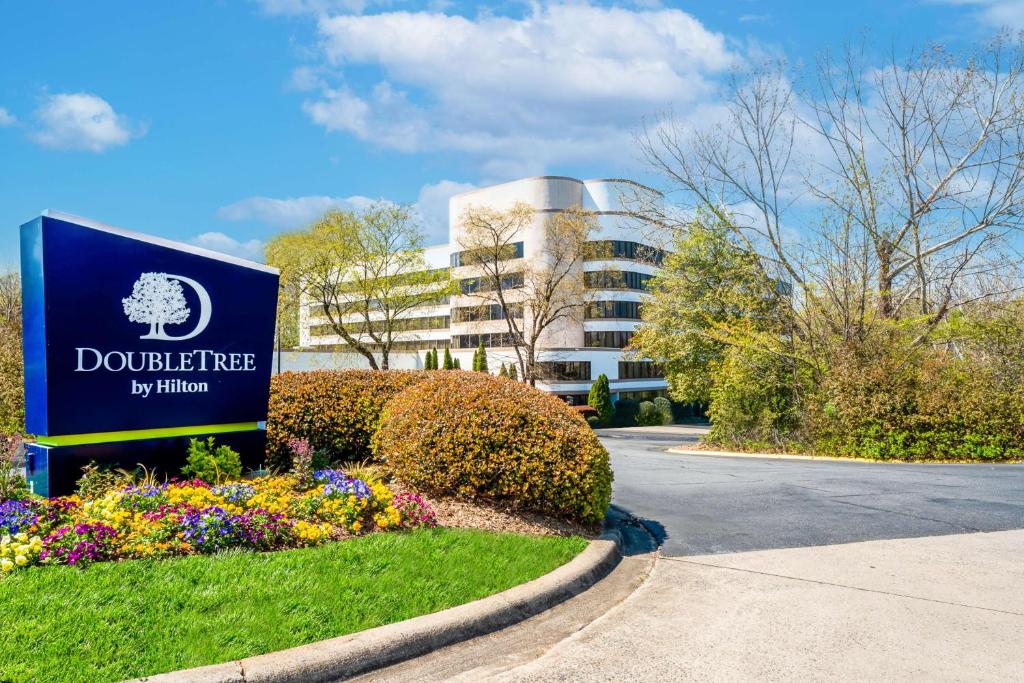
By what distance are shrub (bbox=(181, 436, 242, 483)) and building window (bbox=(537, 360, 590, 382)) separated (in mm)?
43220

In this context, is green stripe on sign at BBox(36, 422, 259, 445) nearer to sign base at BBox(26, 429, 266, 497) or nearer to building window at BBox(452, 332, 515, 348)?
sign base at BBox(26, 429, 266, 497)

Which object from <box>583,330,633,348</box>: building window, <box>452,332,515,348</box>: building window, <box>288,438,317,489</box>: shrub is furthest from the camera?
<box>583,330,633,348</box>: building window

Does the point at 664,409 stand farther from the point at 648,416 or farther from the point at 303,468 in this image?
the point at 303,468

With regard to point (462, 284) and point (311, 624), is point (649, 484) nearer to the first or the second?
point (311, 624)

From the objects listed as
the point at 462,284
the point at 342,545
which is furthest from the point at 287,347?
the point at 342,545

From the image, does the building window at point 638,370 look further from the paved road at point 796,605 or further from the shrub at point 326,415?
the shrub at point 326,415

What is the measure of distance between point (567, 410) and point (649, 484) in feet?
12.2

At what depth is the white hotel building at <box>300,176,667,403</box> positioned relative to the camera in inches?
2028

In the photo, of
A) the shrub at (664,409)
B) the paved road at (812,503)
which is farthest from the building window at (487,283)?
the paved road at (812,503)

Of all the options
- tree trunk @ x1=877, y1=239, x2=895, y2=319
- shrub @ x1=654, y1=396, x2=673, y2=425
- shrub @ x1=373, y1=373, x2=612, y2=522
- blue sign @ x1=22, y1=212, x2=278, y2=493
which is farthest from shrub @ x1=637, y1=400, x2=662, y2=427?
blue sign @ x1=22, y1=212, x2=278, y2=493

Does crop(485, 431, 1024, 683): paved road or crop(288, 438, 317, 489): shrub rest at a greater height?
crop(288, 438, 317, 489): shrub

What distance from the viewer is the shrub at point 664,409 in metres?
49.9

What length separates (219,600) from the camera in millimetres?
4492

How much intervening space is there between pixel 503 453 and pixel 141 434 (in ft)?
12.0
